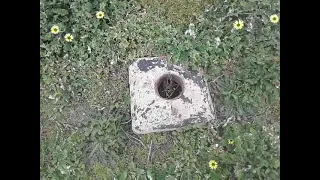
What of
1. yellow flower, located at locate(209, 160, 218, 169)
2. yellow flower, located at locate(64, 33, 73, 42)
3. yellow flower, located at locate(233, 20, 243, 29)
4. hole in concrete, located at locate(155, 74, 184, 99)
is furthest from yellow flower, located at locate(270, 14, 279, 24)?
yellow flower, located at locate(64, 33, 73, 42)

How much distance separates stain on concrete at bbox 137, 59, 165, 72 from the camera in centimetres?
373

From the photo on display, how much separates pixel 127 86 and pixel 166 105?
0.44 meters

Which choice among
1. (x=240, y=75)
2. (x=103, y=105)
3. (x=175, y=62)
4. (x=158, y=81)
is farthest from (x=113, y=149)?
(x=240, y=75)

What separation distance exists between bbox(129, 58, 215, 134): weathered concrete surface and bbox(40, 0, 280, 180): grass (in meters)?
0.10

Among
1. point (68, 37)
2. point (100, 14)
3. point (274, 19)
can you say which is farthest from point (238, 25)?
point (68, 37)

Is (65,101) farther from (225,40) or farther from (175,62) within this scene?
(225,40)

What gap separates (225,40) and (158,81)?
2.33ft

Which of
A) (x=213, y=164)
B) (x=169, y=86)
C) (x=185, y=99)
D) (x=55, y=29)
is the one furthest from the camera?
(x=55, y=29)

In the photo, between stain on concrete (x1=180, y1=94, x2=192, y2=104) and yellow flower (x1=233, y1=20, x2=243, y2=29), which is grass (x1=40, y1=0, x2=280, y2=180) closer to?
yellow flower (x1=233, y1=20, x2=243, y2=29)

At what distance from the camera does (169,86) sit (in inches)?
148

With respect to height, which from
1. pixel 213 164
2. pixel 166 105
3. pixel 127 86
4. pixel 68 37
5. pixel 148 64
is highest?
pixel 68 37

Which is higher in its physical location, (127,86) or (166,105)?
(127,86)

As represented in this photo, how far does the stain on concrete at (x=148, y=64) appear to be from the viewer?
12.2 ft

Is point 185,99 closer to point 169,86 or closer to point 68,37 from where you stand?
point 169,86
